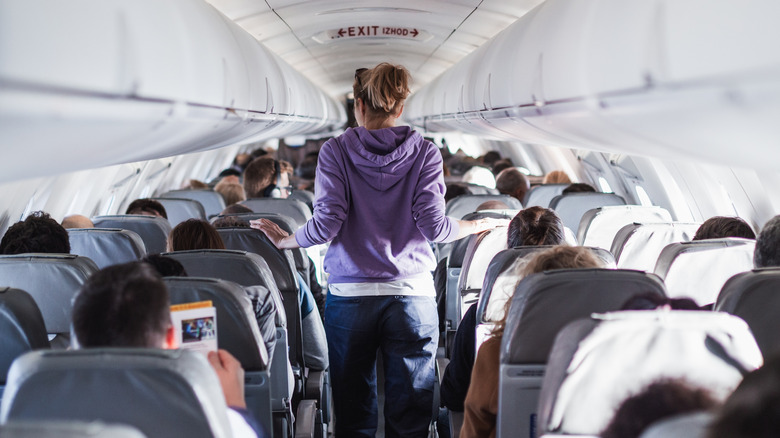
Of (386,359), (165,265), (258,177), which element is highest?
(258,177)

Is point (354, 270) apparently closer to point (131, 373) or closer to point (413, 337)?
point (413, 337)

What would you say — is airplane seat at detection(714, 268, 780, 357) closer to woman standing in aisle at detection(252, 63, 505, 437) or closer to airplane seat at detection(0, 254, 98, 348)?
woman standing in aisle at detection(252, 63, 505, 437)

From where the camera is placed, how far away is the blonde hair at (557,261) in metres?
2.86

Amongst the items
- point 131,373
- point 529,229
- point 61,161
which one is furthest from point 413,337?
point 131,373

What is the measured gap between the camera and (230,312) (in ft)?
8.70

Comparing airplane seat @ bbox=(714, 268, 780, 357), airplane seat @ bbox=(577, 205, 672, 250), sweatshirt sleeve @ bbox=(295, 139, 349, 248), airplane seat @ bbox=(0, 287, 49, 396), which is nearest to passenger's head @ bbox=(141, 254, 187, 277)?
airplane seat @ bbox=(0, 287, 49, 396)

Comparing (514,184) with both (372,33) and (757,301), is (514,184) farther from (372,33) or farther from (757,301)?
(757,301)

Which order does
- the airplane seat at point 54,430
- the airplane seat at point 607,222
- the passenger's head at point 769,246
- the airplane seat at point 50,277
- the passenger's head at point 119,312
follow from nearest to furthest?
the airplane seat at point 54,430 < the passenger's head at point 119,312 < the passenger's head at point 769,246 < the airplane seat at point 50,277 < the airplane seat at point 607,222

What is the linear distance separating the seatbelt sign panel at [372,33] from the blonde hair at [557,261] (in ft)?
22.5

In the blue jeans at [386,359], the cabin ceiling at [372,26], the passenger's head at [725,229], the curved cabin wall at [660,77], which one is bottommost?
the blue jeans at [386,359]

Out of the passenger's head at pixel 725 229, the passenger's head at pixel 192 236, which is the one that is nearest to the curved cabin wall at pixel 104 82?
the passenger's head at pixel 192 236

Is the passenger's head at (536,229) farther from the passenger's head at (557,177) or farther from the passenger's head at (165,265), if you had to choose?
the passenger's head at (557,177)

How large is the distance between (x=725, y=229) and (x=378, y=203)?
5.35 feet

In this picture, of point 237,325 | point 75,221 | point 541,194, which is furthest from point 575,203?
point 237,325
